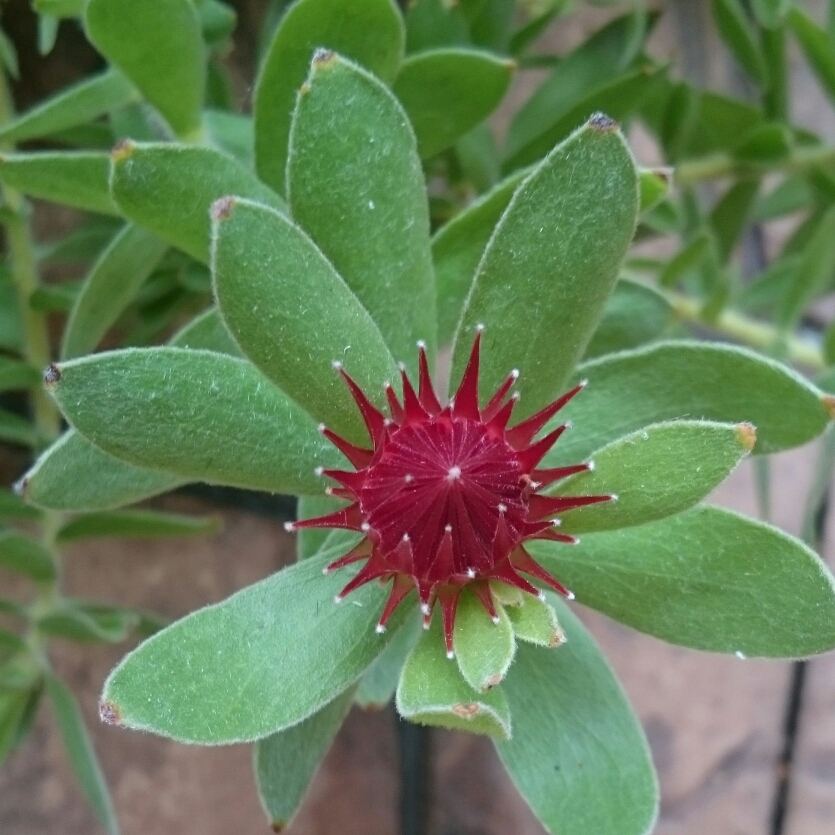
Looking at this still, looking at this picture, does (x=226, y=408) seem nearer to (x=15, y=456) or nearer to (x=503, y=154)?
(x=503, y=154)

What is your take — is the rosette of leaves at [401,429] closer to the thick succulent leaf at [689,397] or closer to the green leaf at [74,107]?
the thick succulent leaf at [689,397]

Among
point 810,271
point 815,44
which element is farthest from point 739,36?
point 810,271

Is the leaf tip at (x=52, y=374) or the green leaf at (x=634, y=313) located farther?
the green leaf at (x=634, y=313)

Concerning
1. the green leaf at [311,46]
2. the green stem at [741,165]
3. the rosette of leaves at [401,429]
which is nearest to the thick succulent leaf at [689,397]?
the rosette of leaves at [401,429]

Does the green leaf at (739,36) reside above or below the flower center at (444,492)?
above

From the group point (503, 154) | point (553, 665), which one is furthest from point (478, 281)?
point (503, 154)

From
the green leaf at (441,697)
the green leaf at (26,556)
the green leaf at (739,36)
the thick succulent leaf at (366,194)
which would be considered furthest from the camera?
the green leaf at (739,36)

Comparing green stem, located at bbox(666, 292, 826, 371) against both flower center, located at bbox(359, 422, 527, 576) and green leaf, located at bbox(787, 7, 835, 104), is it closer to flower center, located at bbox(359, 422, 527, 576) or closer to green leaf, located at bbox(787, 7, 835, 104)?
green leaf, located at bbox(787, 7, 835, 104)
